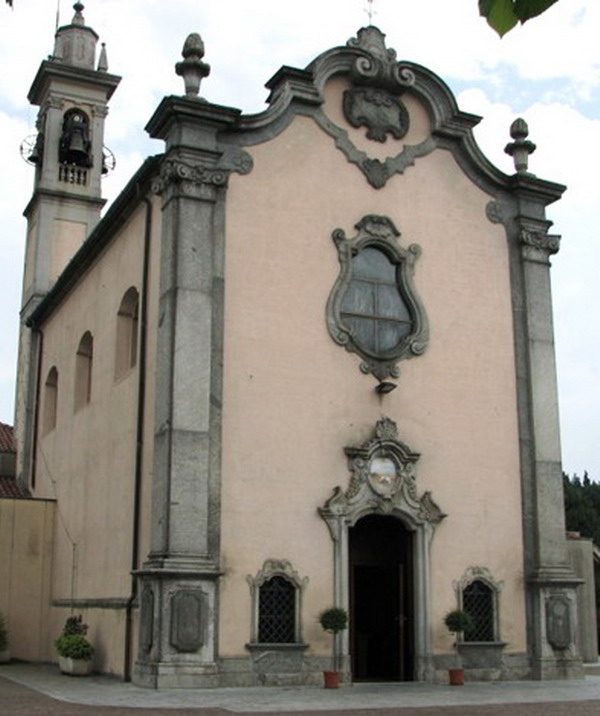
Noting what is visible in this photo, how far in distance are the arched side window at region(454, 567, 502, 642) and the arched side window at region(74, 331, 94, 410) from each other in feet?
30.0

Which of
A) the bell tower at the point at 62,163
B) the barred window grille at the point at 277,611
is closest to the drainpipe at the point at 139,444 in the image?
the barred window grille at the point at 277,611

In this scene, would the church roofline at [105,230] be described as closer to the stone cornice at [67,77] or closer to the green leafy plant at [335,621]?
the stone cornice at [67,77]

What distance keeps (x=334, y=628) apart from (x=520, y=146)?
33.1ft

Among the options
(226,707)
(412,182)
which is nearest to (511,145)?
(412,182)

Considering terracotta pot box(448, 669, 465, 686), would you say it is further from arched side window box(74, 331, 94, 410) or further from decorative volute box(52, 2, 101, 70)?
decorative volute box(52, 2, 101, 70)

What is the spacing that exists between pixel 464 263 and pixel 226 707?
9.62 metres

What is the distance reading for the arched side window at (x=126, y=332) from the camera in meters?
18.6

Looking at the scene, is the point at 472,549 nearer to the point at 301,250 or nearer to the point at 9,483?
the point at 301,250

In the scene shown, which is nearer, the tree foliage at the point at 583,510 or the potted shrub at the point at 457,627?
the potted shrub at the point at 457,627

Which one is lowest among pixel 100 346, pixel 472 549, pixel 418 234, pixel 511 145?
pixel 472 549

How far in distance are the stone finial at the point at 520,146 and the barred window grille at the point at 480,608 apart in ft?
26.5

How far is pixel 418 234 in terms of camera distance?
18219 millimetres

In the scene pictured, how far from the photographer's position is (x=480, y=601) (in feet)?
56.3

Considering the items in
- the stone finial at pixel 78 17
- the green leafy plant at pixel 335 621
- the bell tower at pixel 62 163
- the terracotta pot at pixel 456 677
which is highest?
the stone finial at pixel 78 17
